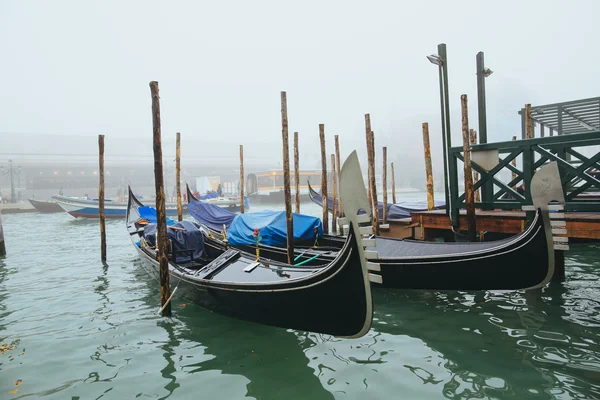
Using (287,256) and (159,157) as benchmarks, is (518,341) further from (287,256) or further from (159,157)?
(159,157)

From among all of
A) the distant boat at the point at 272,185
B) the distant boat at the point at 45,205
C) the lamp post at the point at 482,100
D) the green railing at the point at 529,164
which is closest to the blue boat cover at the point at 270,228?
the green railing at the point at 529,164

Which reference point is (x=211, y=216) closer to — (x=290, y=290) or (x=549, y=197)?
(x=290, y=290)

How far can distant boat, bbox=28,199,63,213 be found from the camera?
24234 mm

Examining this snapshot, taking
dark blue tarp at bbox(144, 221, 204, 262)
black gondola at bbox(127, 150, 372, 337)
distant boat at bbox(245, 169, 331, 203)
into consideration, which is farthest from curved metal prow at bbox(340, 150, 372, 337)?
distant boat at bbox(245, 169, 331, 203)

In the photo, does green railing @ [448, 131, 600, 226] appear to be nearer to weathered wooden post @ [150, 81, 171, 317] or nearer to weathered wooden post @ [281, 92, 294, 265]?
weathered wooden post @ [281, 92, 294, 265]

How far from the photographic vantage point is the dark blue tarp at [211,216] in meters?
9.90

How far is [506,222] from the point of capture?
493 cm

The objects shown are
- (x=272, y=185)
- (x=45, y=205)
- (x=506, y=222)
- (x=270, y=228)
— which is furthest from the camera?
(x=272, y=185)

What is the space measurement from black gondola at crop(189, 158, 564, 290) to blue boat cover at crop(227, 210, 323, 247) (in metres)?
1.69

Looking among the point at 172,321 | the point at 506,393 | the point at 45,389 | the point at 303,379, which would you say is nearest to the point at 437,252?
the point at 506,393

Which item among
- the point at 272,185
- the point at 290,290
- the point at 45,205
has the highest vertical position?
the point at 272,185

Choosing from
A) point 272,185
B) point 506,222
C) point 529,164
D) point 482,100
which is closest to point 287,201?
point 506,222

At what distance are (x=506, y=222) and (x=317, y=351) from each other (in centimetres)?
322

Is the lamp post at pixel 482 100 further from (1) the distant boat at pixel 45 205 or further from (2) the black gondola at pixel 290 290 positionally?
(1) the distant boat at pixel 45 205
